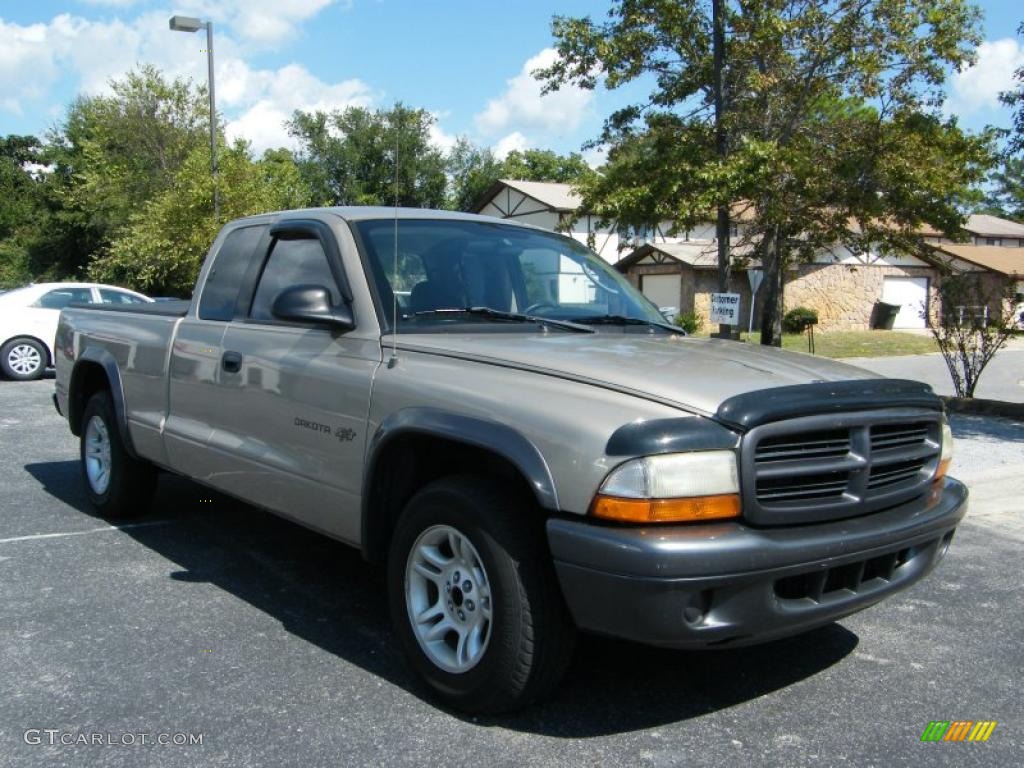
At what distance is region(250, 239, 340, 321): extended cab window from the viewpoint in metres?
4.33

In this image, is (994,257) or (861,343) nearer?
(861,343)

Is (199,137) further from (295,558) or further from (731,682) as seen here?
(731,682)

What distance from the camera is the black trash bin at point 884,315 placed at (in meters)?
37.2

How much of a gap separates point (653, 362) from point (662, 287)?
108ft

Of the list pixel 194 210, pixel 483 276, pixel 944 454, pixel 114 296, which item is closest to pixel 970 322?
pixel 944 454

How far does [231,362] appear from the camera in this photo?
4.55 meters

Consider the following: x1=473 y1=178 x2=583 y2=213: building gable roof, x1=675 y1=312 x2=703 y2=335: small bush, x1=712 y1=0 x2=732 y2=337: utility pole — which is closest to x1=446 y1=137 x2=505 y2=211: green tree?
x1=473 y1=178 x2=583 y2=213: building gable roof

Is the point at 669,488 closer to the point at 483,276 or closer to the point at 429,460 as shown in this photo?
the point at 429,460

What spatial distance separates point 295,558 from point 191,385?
111 centimetres

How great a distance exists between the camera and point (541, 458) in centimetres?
300

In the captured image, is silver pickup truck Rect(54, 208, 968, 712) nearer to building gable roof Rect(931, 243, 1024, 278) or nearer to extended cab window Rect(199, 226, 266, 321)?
extended cab window Rect(199, 226, 266, 321)

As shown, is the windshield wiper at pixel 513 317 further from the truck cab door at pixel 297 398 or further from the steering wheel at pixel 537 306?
the truck cab door at pixel 297 398

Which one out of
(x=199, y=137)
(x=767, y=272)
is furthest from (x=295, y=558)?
(x=199, y=137)

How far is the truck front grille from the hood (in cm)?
20
